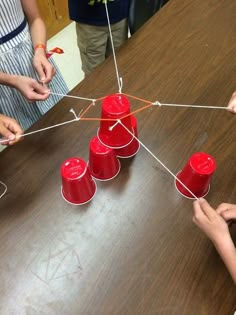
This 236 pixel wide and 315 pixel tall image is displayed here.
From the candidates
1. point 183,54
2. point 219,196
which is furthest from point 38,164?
point 183,54

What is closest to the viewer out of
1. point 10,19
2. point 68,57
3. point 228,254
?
point 228,254

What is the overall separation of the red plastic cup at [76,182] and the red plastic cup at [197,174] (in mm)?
214

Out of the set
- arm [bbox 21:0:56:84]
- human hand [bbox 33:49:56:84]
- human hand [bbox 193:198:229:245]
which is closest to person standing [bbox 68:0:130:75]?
arm [bbox 21:0:56:84]

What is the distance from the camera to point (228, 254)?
570 mm

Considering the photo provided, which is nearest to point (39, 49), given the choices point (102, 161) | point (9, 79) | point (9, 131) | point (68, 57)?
point (9, 79)

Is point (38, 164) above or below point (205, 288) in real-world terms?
above

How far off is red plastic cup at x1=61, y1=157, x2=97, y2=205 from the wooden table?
0.07 ft

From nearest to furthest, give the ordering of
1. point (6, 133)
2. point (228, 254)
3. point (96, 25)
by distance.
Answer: point (228, 254) < point (6, 133) < point (96, 25)

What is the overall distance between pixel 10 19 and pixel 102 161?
1.83 feet

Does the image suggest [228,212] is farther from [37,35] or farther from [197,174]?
[37,35]

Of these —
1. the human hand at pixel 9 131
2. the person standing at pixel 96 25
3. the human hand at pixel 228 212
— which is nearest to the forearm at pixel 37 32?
the person standing at pixel 96 25

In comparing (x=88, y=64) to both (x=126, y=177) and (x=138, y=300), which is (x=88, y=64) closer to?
(x=126, y=177)

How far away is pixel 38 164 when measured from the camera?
2.46 feet

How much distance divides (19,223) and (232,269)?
45 centimetres
